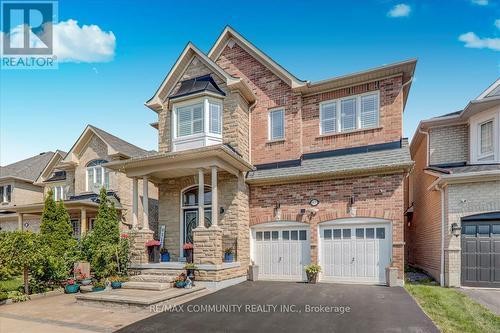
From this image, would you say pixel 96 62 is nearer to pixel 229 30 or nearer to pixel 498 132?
pixel 229 30

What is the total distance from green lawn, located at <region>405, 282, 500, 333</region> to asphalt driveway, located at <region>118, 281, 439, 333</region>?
29cm

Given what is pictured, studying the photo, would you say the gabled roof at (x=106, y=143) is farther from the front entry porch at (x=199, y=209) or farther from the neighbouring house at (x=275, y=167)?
the front entry porch at (x=199, y=209)

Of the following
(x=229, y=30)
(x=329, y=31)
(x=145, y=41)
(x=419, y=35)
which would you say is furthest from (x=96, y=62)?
(x=419, y=35)

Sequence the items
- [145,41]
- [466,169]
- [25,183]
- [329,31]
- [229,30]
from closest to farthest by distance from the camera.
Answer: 1. [466,169]
2. [329,31]
3. [145,41]
4. [229,30]
5. [25,183]

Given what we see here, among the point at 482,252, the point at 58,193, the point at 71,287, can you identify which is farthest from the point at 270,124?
the point at 58,193

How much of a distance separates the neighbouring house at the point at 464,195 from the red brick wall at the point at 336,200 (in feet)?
5.37

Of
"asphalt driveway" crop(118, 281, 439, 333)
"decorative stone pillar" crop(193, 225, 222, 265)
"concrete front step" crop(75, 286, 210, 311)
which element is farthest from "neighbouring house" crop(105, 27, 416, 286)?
"asphalt driveway" crop(118, 281, 439, 333)

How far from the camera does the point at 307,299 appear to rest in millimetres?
8742

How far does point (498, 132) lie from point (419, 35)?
4.48 metres

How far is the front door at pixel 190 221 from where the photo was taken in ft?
43.2

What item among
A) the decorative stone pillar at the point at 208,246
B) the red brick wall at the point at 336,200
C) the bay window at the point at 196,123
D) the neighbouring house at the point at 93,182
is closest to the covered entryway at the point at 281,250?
the red brick wall at the point at 336,200

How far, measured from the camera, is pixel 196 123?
43.0ft

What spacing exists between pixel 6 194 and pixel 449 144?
2957 centimetres

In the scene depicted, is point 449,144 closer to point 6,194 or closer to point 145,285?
point 145,285
